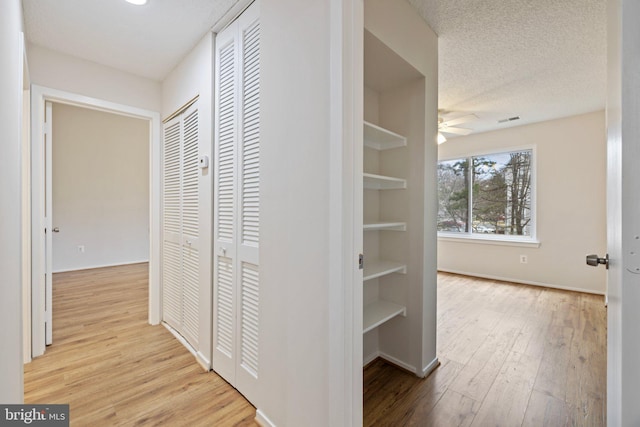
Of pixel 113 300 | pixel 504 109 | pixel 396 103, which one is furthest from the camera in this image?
pixel 504 109

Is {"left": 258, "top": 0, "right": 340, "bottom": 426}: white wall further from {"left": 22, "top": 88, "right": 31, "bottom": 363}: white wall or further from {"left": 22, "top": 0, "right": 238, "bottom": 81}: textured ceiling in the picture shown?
{"left": 22, "top": 88, "right": 31, "bottom": 363}: white wall

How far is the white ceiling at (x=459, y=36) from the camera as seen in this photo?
1.84m

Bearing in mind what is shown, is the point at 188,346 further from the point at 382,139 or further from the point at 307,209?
the point at 382,139

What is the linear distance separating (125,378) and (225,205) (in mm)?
1415

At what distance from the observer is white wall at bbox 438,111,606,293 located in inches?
148

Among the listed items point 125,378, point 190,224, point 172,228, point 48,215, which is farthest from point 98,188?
point 125,378

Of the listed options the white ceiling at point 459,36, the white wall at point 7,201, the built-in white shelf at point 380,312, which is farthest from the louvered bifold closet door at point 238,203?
the white wall at point 7,201

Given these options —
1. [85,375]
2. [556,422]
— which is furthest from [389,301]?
[85,375]

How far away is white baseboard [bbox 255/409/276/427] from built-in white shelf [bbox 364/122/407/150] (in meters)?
1.80

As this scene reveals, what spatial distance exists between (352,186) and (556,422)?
6.04 ft

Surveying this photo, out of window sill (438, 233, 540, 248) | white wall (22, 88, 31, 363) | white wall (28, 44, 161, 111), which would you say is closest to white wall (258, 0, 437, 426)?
white wall (28, 44, 161, 111)

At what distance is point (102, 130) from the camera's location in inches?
206

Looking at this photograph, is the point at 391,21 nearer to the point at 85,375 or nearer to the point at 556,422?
the point at 556,422

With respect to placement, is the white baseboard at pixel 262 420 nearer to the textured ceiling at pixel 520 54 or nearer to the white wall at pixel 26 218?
the white wall at pixel 26 218
